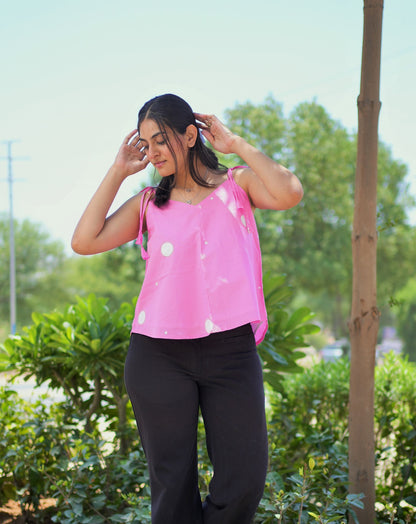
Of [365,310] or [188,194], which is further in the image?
[365,310]

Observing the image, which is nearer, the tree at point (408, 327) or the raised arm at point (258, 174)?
the raised arm at point (258, 174)

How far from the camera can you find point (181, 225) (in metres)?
1.98

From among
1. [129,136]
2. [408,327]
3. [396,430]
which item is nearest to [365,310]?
[396,430]

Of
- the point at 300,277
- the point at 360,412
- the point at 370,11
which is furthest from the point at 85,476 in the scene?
the point at 300,277

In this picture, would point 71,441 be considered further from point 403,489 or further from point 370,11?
point 370,11

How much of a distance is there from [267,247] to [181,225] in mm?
20573

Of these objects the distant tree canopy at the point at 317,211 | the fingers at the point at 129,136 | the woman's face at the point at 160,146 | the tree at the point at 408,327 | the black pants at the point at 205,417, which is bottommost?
the tree at the point at 408,327

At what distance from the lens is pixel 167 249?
Result: 1969 mm

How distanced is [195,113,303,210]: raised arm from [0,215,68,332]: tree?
113 ft

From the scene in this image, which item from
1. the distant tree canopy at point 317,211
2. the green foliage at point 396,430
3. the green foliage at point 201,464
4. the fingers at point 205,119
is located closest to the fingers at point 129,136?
the fingers at point 205,119

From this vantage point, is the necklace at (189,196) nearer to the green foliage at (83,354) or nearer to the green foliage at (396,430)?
the green foliage at (83,354)

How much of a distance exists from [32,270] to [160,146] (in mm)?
34915

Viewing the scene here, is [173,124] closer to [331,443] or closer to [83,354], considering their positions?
[83,354]

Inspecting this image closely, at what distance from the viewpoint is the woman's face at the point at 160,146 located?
1.99m
